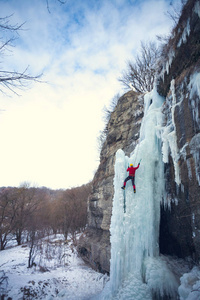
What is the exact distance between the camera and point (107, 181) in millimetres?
9344

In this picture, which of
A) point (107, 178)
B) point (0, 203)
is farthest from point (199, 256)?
point (0, 203)

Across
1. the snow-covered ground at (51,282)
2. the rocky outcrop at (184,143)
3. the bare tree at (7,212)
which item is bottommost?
the snow-covered ground at (51,282)

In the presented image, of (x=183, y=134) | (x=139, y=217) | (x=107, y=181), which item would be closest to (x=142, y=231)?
(x=139, y=217)

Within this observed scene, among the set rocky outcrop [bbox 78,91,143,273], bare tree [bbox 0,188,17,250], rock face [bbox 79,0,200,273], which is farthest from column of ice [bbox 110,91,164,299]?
bare tree [bbox 0,188,17,250]

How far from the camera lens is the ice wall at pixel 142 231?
13.1ft

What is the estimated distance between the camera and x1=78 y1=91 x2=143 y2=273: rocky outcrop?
8.57 meters

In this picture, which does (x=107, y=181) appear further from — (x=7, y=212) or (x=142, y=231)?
(x=7, y=212)

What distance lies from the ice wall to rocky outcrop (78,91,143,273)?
2.82 meters

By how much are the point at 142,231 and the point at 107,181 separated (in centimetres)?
465

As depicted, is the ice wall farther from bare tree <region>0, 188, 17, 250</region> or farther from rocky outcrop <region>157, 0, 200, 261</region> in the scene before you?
bare tree <region>0, 188, 17, 250</region>

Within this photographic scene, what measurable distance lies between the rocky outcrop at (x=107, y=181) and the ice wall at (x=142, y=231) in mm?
2820

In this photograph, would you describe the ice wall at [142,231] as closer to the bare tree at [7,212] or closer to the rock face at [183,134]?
the rock face at [183,134]

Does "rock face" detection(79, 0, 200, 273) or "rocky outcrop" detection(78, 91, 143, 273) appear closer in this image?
"rock face" detection(79, 0, 200, 273)

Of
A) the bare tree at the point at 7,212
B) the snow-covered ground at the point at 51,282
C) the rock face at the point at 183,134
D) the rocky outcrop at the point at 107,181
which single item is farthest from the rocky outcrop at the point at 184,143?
the bare tree at the point at 7,212
